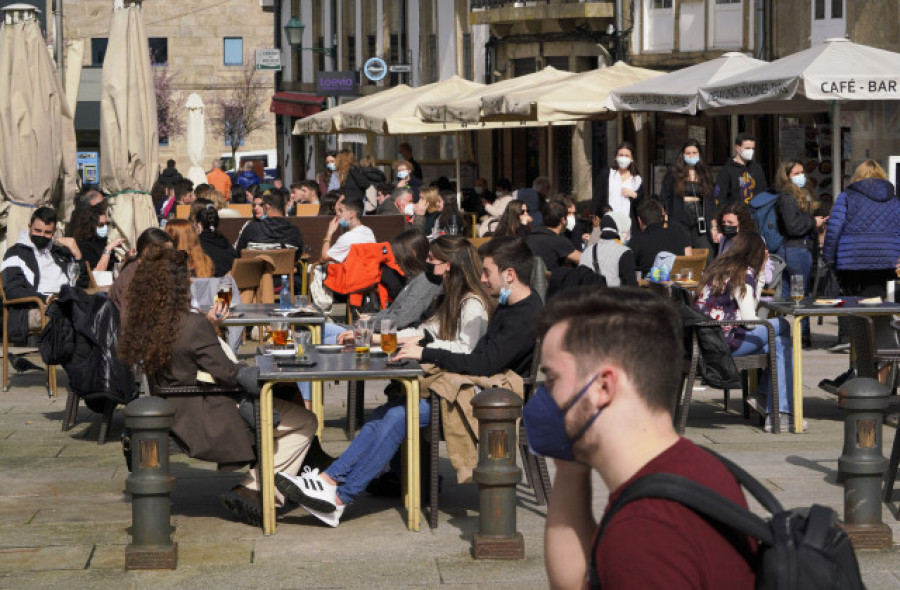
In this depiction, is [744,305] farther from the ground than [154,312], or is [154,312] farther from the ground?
[154,312]

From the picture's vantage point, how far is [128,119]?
16.8 metres

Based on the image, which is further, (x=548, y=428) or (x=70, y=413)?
(x=70, y=413)

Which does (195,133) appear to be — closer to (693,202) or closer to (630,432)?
(693,202)

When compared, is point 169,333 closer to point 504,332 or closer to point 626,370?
point 504,332

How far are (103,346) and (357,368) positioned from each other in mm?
2869

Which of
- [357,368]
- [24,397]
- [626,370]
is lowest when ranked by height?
[24,397]

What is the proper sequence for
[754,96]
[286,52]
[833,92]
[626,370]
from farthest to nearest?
[286,52] < [754,96] < [833,92] < [626,370]

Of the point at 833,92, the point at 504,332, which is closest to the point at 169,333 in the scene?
the point at 504,332

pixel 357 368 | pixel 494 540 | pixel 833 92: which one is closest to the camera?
pixel 494 540

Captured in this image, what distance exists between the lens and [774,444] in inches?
417

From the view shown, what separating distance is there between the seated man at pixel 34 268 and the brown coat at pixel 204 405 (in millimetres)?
5257

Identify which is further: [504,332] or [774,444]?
[774,444]

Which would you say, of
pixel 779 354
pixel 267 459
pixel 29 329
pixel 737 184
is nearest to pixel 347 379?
pixel 267 459

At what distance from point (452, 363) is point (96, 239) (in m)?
8.72
